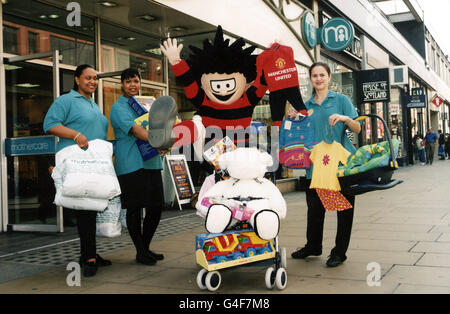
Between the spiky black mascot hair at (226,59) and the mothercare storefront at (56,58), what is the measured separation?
146 cm

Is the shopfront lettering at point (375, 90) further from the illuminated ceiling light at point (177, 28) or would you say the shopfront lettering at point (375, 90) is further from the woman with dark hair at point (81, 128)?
the woman with dark hair at point (81, 128)

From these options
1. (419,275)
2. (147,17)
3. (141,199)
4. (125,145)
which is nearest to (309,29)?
(147,17)

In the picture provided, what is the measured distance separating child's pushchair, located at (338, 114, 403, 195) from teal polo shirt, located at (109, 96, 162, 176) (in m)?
1.72

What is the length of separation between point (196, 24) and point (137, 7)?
1.36 meters

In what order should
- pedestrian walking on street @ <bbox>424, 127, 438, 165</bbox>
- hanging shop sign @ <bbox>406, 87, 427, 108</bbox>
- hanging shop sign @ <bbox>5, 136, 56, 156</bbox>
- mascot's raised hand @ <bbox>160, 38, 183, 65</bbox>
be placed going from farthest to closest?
hanging shop sign @ <bbox>406, 87, 427, 108</bbox>
pedestrian walking on street @ <bbox>424, 127, 438, 165</bbox>
hanging shop sign @ <bbox>5, 136, 56, 156</bbox>
mascot's raised hand @ <bbox>160, 38, 183, 65</bbox>

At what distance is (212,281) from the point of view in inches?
128

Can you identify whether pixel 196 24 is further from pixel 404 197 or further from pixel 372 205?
pixel 404 197

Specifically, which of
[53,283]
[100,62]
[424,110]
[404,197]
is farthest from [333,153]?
[424,110]

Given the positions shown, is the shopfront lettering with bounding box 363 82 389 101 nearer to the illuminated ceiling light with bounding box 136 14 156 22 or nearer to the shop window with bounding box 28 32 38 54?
the illuminated ceiling light with bounding box 136 14 156 22

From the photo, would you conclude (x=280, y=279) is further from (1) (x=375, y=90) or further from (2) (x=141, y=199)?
(1) (x=375, y=90)

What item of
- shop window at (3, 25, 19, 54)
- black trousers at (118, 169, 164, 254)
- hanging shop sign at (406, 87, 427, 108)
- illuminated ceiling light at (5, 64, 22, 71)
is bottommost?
black trousers at (118, 169, 164, 254)

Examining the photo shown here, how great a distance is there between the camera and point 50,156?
6.37 metres

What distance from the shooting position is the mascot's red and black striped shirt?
12.4 ft

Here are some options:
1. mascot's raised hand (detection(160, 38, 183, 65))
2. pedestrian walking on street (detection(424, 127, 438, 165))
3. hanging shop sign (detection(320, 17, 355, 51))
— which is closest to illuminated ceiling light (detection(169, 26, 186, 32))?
mascot's raised hand (detection(160, 38, 183, 65))
